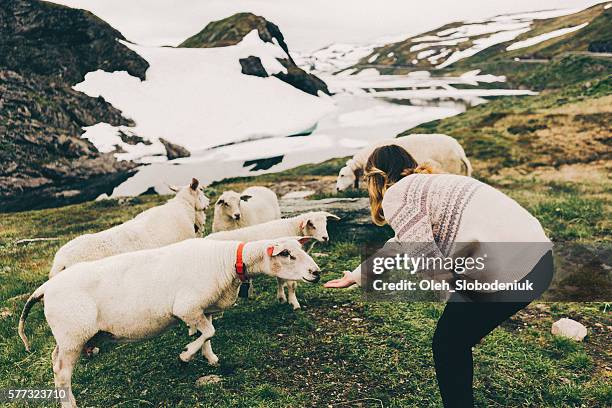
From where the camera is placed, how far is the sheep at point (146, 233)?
26.3 feet

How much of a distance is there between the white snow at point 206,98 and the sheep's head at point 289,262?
42.2 metres

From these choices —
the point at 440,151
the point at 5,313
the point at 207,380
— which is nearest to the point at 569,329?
the point at 207,380

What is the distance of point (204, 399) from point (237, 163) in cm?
3456

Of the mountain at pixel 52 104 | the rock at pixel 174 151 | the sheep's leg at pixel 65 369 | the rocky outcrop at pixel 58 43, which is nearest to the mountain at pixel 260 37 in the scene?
the rocky outcrop at pixel 58 43

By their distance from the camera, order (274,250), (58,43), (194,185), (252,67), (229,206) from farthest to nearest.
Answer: (252,67), (58,43), (229,206), (194,185), (274,250)

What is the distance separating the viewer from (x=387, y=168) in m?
4.08

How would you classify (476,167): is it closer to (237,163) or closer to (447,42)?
(237,163)

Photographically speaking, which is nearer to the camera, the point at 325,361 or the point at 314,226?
the point at 325,361

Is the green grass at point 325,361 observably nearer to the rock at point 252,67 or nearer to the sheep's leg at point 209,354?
the sheep's leg at point 209,354

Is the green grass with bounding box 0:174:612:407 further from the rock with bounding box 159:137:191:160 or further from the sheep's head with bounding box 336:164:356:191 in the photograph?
the rock with bounding box 159:137:191:160

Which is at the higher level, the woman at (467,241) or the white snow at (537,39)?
the white snow at (537,39)

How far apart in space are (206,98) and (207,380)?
57653 millimetres

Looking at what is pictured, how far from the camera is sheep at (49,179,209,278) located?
8023mm

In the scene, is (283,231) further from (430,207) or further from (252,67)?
(252,67)
